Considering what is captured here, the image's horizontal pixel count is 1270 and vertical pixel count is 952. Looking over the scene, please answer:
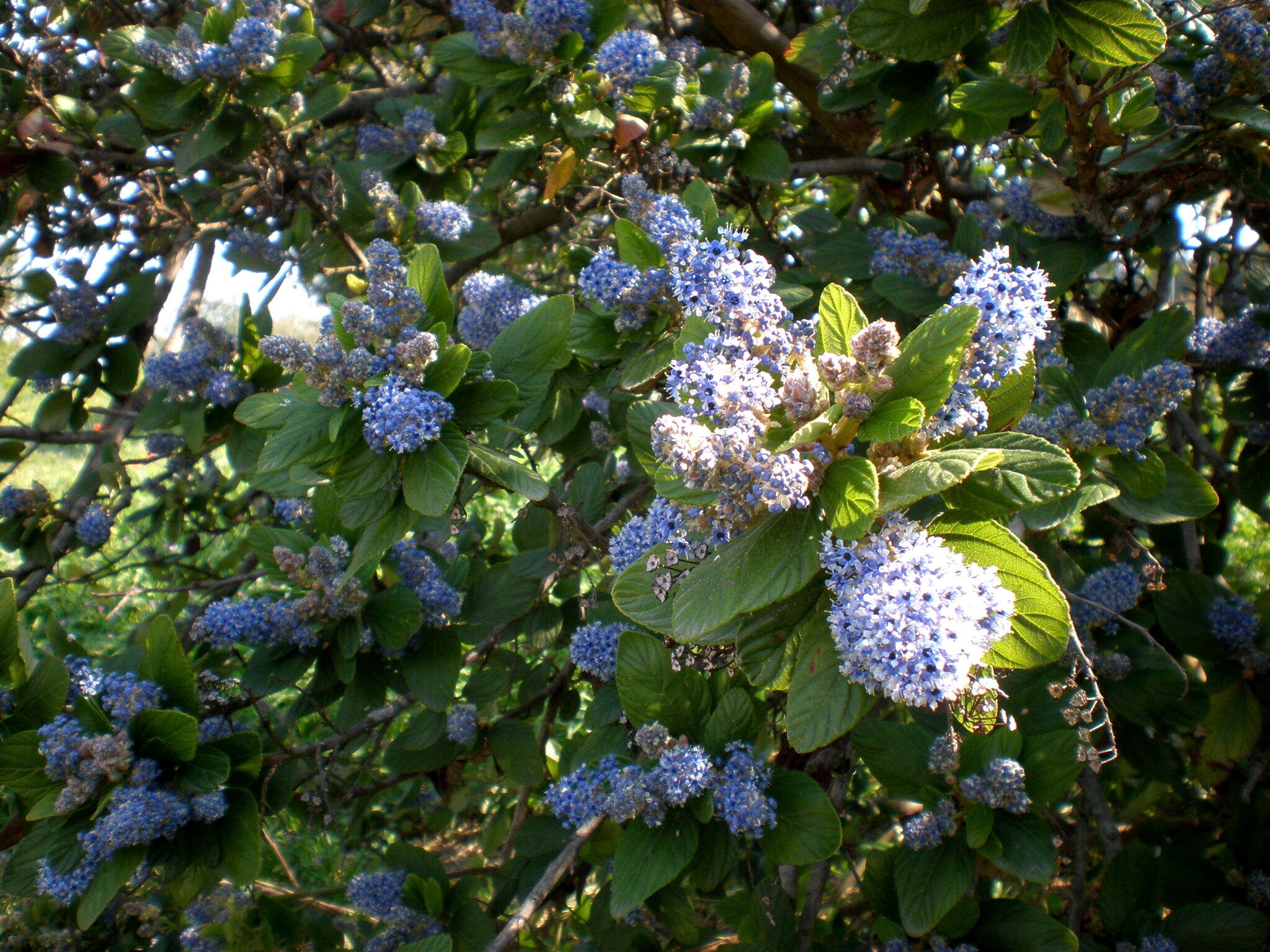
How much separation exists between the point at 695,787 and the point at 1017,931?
3.17ft

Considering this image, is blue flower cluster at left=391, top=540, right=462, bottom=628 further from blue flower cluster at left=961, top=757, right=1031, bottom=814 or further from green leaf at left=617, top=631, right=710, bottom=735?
blue flower cluster at left=961, top=757, right=1031, bottom=814

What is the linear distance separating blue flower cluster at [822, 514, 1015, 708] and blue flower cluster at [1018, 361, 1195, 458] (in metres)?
0.84

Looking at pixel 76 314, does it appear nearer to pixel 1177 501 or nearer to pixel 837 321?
pixel 837 321

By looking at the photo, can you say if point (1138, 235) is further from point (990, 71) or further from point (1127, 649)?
point (1127, 649)

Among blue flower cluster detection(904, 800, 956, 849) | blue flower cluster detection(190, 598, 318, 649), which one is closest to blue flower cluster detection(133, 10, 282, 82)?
blue flower cluster detection(190, 598, 318, 649)

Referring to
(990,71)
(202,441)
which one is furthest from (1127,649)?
(202,441)

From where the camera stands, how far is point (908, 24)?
213 centimetres

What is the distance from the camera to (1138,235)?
3.01 m

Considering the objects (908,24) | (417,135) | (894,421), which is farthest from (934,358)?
(417,135)

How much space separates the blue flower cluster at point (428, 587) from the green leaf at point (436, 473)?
0.92m

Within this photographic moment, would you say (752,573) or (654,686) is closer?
(752,573)

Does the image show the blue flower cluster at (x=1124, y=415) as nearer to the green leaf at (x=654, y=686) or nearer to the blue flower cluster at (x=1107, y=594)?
the blue flower cluster at (x=1107, y=594)

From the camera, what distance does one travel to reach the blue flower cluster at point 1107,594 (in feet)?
9.30

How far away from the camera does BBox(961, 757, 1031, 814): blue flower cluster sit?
2.08m
